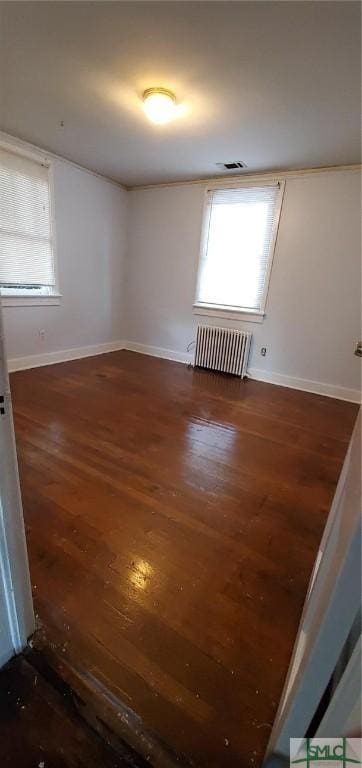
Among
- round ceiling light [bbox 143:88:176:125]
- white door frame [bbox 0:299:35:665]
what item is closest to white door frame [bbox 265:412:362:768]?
white door frame [bbox 0:299:35:665]

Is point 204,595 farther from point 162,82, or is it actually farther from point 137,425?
point 162,82

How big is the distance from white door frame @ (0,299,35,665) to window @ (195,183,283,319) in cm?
377

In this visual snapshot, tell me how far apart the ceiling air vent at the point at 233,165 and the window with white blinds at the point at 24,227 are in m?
2.04

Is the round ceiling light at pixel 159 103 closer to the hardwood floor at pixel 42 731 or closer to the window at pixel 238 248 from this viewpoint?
the window at pixel 238 248

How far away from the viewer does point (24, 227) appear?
3.48 meters

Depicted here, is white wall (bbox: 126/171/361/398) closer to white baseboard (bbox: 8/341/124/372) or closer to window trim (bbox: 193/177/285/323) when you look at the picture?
window trim (bbox: 193/177/285/323)

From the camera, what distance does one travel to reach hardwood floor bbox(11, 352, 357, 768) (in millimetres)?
944

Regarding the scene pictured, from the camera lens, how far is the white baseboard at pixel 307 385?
12.2 ft

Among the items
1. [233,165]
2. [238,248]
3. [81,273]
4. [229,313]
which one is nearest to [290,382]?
[229,313]

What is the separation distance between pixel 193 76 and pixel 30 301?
2.76 meters

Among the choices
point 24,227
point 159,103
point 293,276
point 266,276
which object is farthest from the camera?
point 266,276

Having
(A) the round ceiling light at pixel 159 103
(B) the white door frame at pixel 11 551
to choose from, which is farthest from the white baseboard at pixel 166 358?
(B) the white door frame at pixel 11 551

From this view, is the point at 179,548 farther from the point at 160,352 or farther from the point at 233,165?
the point at 233,165

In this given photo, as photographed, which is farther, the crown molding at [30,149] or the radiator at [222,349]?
the radiator at [222,349]
